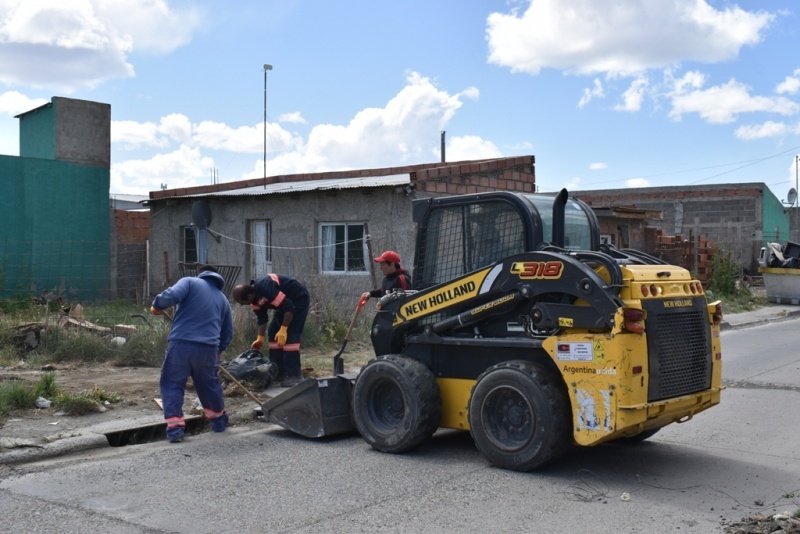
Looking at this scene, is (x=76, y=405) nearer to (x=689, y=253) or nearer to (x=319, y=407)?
(x=319, y=407)

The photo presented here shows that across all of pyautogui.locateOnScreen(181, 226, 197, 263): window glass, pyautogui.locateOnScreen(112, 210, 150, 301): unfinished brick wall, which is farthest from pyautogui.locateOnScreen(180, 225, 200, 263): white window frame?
pyautogui.locateOnScreen(112, 210, 150, 301): unfinished brick wall

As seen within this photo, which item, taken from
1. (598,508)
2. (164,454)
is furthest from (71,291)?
(598,508)

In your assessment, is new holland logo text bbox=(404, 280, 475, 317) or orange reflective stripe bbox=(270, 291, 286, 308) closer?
new holland logo text bbox=(404, 280, 475, 317)

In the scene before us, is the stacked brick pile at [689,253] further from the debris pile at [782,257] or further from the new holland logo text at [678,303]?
the new holland logo text at [678,303]

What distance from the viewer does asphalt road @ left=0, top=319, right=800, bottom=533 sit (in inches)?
214

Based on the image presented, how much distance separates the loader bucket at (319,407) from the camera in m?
7.85

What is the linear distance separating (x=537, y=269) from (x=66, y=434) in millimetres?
4533

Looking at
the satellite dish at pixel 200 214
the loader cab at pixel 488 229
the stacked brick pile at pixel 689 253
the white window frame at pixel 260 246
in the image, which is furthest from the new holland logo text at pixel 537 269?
the stacked brick pile at pixel 689 253

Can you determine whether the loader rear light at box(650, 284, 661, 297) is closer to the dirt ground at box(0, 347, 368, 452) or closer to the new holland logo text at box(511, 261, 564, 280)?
the new holland logo text at box(511, 261, 564, 280)

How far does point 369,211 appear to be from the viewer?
17031 mm

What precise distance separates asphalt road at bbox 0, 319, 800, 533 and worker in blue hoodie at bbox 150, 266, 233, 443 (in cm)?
27

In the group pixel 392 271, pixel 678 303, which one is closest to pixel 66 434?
pixel 392 271

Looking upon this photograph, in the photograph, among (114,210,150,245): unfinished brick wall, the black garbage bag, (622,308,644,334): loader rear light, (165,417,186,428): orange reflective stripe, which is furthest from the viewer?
(114,210,150,245): unfinished brick wall

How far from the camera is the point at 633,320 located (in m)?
6.08
